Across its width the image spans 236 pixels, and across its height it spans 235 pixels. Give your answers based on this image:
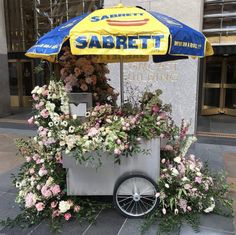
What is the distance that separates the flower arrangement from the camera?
10.9 ft

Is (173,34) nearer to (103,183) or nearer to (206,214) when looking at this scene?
(103,183)

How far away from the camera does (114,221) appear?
3.49m

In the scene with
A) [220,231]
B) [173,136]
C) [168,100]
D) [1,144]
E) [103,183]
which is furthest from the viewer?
[168,100]

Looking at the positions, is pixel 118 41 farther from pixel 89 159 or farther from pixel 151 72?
pixel 151 72

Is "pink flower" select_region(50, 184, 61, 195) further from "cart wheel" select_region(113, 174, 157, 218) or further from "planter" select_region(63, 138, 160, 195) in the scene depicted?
"cart wheel" select_region(113, 174, 157, 218)

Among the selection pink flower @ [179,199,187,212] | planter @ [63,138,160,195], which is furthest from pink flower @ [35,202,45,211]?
pink flower @ [179,199,187,212]

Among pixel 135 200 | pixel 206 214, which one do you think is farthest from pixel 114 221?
pixel 206 214

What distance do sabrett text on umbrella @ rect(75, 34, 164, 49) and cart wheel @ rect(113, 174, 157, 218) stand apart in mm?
1519

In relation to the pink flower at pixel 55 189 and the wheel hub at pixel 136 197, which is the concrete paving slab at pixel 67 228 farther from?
the wheel hub at pixel 136 197

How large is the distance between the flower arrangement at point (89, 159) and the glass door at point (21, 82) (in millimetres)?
9879

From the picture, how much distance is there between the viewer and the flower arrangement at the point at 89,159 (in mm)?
3322

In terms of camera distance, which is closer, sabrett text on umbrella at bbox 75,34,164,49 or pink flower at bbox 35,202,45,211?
sabrett text on umbrella at bbox 75,34,164,49

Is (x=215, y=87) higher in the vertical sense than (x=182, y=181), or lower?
higher

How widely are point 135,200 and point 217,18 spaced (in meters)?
6.19
